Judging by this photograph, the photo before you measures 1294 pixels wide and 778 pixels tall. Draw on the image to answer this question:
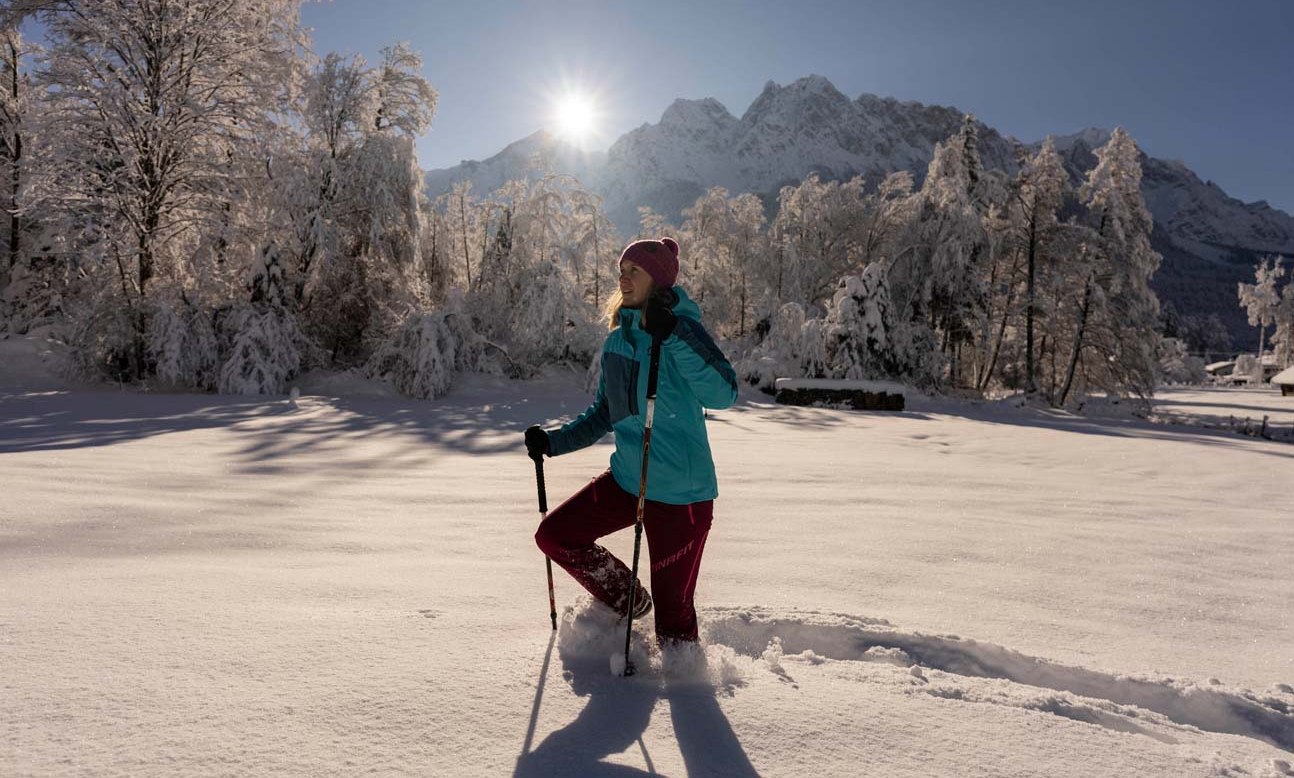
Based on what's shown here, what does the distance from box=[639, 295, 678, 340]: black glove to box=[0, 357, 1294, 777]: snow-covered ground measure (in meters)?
1.00

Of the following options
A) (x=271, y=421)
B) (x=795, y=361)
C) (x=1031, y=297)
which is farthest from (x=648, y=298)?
(x=1031, y=297)

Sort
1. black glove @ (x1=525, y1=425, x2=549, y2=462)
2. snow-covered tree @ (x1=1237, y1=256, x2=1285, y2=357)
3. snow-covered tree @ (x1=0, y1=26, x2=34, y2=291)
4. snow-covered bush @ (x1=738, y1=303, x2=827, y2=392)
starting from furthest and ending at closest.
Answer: snow-covered tree @ (x1=1237, y1=256, x2=1285, y2=357), snow-covered bush @ (x1=738, y1=303, x2=827, y2=392), snow-covered tree @ (x1=0, y1=26, x2=34, y2=291), black glove @ (x1=525, y1=425, x2=549, y2=462)

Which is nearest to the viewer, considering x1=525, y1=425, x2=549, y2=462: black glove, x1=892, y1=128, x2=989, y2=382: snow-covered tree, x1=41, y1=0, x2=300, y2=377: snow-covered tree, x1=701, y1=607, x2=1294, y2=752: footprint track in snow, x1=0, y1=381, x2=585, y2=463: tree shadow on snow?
x1=701, y1=607, x2=1294, y2=752: footprint track in snow

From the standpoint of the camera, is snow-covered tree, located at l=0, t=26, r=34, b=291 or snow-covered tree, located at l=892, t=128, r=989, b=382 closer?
snow-covered tree, located at l=0, t=26, r=34, b=291

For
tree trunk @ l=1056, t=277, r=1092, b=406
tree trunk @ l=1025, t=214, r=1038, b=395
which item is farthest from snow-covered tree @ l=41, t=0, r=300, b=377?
tree trunk @ l=1056, t=277, r=1092, b=406

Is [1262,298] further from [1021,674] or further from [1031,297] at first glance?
[1021,674]

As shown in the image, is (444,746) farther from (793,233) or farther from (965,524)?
(793,233)

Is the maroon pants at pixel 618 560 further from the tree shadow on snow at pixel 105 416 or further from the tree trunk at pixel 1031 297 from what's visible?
the tree trunk at pixel 1031 297

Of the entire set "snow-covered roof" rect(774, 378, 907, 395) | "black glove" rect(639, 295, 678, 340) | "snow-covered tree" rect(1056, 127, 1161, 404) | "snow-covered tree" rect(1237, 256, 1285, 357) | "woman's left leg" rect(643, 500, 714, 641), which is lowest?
"woman's left leg" rect(643, 500, 714, 641)

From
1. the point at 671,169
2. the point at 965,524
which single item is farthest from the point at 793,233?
the point at 671,169

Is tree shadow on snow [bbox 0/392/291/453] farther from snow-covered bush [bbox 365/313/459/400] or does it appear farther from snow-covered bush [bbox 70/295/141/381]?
snow-covered bush [bbox 365/313/459/400]

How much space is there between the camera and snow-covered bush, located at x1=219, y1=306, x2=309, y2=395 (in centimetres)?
1187

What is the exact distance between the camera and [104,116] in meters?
11.1

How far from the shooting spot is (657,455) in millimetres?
2084
